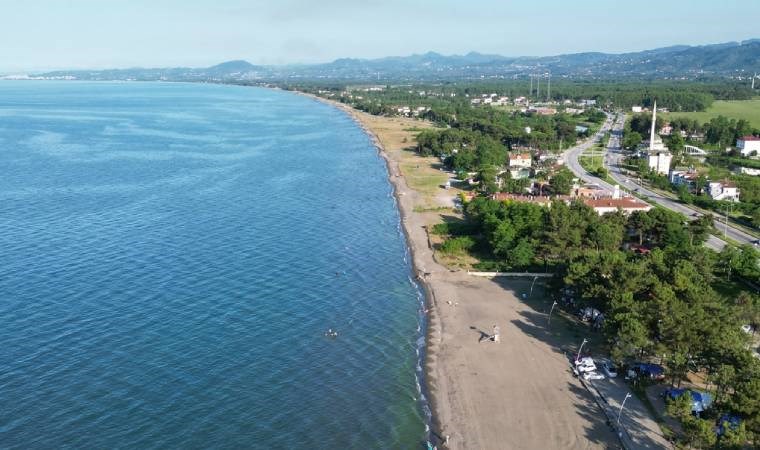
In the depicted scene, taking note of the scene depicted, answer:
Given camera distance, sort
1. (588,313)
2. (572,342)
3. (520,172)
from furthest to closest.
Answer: (520,172)
(588,313)
(572,342)

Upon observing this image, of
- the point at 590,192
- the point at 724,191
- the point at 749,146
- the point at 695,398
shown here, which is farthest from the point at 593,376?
the point at 749,146

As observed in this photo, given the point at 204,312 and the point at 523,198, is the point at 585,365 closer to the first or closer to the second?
the point at 204,312

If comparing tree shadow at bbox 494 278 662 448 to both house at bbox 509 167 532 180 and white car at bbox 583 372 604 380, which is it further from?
house at bbox 509 167 532 180

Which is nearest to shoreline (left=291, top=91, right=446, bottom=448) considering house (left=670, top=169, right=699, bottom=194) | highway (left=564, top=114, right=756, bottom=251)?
highway (left=564, top=114, right=756, bottom=251)

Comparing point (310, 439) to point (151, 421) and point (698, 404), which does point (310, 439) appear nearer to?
point (151, 421)

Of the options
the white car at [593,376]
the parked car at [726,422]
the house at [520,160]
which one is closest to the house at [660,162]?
the house at [520,160]

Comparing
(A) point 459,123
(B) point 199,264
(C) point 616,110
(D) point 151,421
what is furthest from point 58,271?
(C) point 616,110
